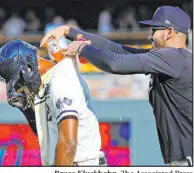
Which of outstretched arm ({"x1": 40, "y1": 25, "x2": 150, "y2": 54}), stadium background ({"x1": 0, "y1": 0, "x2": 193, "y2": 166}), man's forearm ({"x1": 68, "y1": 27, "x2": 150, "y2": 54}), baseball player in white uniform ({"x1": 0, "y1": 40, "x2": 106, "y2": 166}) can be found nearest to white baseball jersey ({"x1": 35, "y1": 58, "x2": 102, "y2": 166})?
baseball player in white uniform ({"x1": 0, "y1": 40, "x2": 106, "y2": 166})

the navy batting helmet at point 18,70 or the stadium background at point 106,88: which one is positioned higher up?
the stadium background at point 106,88

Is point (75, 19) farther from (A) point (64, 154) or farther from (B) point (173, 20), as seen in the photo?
(A) point (64, 154)

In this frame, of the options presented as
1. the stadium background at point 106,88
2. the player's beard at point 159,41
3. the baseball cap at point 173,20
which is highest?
the stadium background at point 106,88

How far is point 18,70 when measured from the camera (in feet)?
12.1

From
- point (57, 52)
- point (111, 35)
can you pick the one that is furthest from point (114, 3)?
point (57, 52)

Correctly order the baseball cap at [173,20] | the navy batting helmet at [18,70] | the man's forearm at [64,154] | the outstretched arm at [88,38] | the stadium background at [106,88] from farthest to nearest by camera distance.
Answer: the stadium background at [106,88], the outstretched arm at [88,38], the baseball cap at [173,20], the navy batting helmet at [18,70], the man's forearm at [64,154]

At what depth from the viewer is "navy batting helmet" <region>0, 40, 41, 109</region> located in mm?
3686

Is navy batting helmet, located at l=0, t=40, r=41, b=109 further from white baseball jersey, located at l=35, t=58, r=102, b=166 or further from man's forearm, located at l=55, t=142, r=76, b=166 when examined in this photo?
man's forearm, located at l=55, t=142, r=76, b=166

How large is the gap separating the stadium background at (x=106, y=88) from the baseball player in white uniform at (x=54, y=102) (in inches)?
35.1

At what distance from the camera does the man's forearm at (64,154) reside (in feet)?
11.4

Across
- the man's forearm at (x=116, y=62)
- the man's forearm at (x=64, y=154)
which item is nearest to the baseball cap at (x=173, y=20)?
the man's forearm at (x=116, y=62)

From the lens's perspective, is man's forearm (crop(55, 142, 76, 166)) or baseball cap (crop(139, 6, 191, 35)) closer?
man's forearm (crop(55, 142, 76, 166))

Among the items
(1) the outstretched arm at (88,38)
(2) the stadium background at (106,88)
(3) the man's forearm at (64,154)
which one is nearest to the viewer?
(3) the man's forearm at (64,154)

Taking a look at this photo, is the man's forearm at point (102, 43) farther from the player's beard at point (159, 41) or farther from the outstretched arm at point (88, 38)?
the player's beard at point (159, 41)
